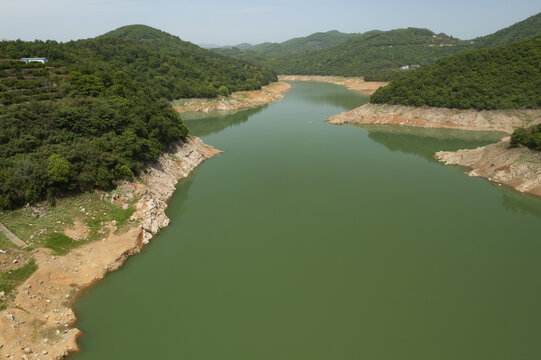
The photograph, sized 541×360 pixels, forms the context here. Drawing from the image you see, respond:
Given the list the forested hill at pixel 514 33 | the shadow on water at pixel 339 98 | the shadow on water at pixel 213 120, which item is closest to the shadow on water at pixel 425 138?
the shadow on water at pixel 339 98

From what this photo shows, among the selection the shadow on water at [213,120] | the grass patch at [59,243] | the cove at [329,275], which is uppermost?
the shadow on water at [213,120]

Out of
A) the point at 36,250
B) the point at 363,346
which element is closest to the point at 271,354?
the point at 363,346

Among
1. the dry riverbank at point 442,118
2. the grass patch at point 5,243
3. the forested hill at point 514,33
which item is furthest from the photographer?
the forested hill at point 514,33

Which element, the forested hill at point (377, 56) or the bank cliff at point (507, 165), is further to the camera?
the forested hill at point (377, 56)

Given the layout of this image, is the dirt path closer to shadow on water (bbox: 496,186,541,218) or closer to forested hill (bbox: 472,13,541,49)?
shadow on water (bbox: 496,186,541,218)

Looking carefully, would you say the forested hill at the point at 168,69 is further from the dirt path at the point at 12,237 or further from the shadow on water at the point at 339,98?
the dirt path at the point at 12,237

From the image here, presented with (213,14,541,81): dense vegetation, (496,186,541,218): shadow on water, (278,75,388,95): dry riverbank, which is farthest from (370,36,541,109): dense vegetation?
(213,14,541,81): dense vegetation

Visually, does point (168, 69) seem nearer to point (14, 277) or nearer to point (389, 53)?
point (14, 277)

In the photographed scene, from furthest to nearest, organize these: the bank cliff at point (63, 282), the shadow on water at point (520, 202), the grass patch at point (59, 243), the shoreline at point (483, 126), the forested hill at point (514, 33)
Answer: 1. the forested hill at point (514, 33)
2. the shoreline at point (483, 126)
3. the shadow on water at point (520, 202)
4. the grass patch at point (59, 243)
5. the bank cliff at point (63, 282)
